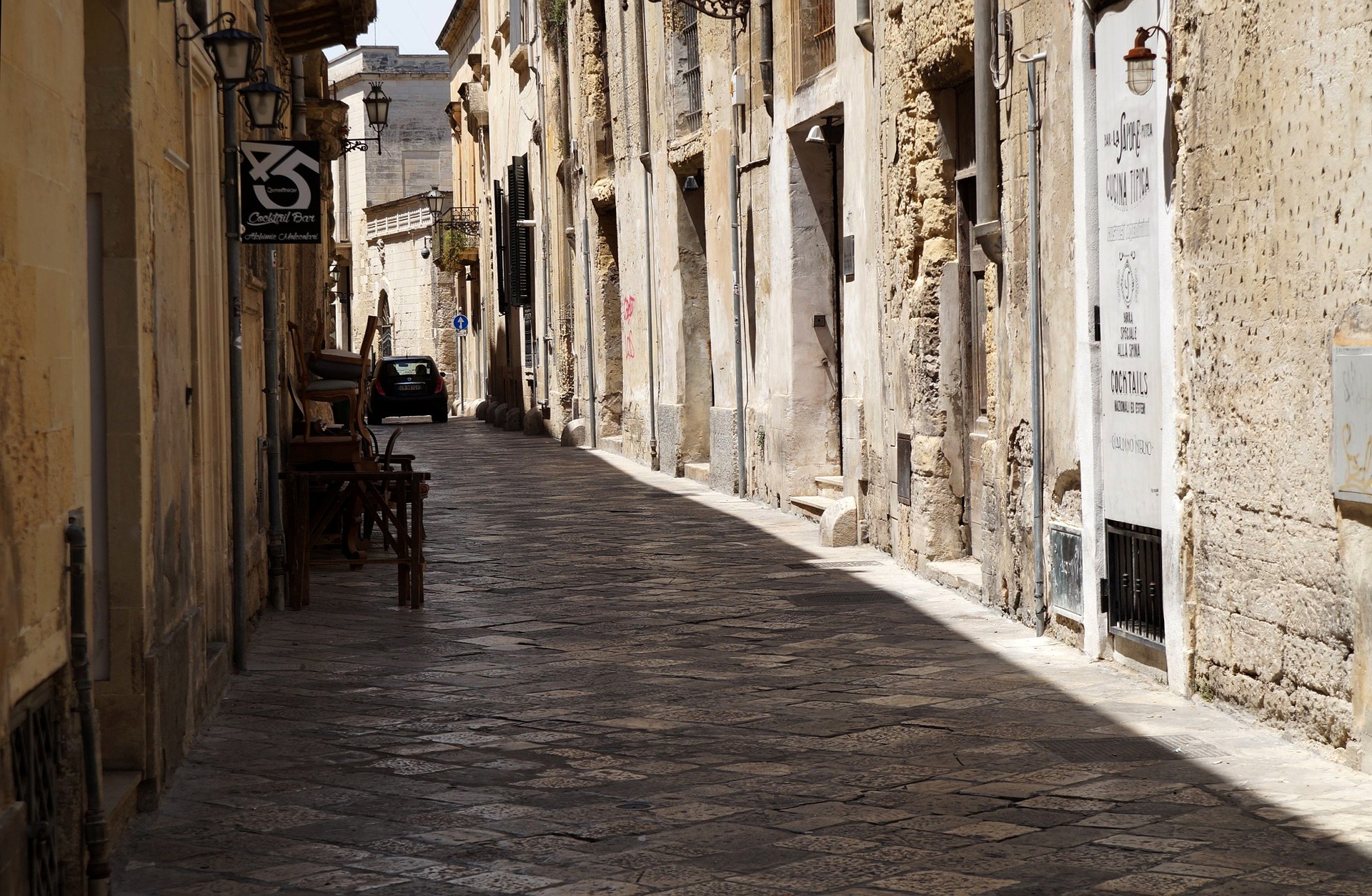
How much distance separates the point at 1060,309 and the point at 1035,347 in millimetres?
292

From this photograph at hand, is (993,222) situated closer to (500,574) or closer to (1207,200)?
(1207,200)

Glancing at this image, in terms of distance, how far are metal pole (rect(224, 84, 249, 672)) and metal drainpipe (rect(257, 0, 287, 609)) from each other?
1.43 meters

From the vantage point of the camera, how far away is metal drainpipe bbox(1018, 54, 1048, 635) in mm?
8625

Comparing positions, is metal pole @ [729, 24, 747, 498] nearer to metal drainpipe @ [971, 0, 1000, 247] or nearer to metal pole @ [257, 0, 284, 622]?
metal drainpipe @ [971, 0, 1000, 247]

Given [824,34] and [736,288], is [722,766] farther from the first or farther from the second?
[736,288]

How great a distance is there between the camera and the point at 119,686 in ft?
18.0

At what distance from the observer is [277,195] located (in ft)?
28.0

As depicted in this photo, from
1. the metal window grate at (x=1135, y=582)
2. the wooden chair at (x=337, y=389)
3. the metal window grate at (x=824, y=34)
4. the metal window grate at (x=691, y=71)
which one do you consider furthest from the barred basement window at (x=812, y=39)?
the metal window grate at (x=1135, y=582)

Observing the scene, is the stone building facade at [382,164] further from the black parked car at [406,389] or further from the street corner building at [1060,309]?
the street corner building at [1060,309]

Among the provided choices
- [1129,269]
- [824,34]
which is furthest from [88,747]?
[824,34]

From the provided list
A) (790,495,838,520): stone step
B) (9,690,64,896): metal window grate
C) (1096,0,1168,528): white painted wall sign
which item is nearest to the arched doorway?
(790,495,838,520): stone step

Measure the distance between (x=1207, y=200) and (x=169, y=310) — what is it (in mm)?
3778

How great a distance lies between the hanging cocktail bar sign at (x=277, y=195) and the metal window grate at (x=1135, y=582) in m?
3.90

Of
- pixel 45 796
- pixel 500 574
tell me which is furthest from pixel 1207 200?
pixel 500 574
